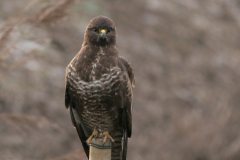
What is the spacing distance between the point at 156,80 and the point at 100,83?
228 inches

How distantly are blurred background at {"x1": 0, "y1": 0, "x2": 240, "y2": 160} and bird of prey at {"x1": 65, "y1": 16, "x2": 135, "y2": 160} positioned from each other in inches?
55.1

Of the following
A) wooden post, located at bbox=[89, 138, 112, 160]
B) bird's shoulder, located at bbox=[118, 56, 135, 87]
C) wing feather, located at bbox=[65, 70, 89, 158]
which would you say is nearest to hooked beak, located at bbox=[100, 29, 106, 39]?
bird's shoulder, located at bbox=[118, 56, 135, 87]

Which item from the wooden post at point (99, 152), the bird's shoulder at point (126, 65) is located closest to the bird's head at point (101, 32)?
the bird's shoulder at point (126, 65)

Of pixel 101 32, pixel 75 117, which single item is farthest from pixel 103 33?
pixel 75 117

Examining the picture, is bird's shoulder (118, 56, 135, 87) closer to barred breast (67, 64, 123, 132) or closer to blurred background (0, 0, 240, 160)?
barred breast (67, 64, 123, 132)

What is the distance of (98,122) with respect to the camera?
347 centimetres

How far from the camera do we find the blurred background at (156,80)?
6422 millimetres

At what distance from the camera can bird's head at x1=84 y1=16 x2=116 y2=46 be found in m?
3.24

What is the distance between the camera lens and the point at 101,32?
3215 mm

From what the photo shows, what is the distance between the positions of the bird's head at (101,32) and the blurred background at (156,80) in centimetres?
143

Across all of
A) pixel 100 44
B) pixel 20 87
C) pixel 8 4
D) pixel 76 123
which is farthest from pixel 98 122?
pixel 8 4

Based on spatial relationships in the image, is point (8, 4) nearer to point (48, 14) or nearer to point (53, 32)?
point (53, 32)

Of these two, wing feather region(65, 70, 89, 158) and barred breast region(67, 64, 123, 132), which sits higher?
barred breast region(67, 64, 123, 132)

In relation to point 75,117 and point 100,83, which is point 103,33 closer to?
point 100,83
